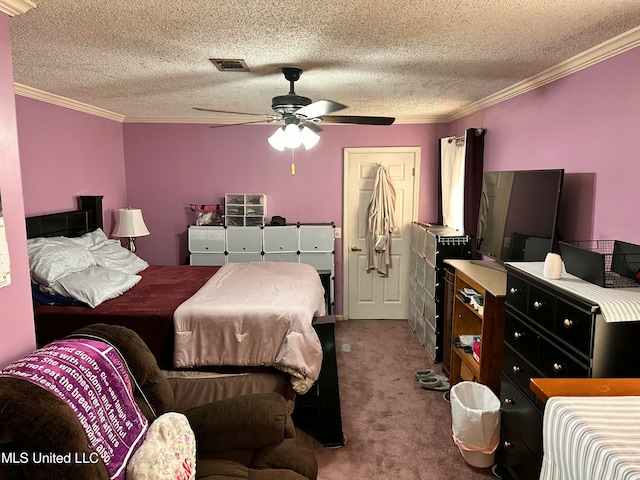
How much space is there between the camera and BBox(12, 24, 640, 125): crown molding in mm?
2094

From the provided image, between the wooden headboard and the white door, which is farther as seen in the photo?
the white door

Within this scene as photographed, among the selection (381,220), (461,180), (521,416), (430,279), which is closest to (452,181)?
(461,180)

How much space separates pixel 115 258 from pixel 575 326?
3.59 m

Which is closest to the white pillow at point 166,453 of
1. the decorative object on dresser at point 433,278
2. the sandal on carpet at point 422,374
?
the sandal on carpet at point 422,374

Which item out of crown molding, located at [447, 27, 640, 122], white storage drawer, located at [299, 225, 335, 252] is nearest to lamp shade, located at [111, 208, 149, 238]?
white storage drawer, located at [299, 225, 335, 252]

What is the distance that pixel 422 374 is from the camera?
12.2ft

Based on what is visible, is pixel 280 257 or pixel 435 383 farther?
pixel 280 257

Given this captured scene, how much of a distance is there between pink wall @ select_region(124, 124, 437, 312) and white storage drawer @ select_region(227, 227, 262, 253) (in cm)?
41

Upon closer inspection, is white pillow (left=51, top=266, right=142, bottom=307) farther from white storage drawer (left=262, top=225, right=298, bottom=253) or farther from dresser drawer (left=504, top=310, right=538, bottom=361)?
dresser drawer (left=504, top=310, right=538, bottom=361)

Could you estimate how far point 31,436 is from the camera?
1.26m

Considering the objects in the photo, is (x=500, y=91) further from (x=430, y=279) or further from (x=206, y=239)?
(x=206, y=239)

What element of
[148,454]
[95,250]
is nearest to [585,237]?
[148,454]

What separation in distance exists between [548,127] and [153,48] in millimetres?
2446

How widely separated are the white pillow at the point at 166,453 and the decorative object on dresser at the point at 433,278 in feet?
8.49
